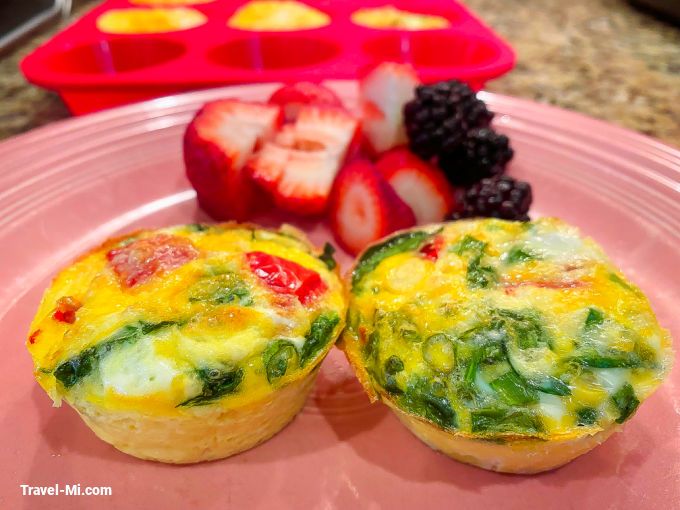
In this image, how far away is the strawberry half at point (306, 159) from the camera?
6.36ft

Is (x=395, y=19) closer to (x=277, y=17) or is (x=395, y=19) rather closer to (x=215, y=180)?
(x=277, y=17)

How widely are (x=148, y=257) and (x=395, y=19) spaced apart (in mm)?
2449

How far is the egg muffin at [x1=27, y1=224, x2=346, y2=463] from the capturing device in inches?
44.7

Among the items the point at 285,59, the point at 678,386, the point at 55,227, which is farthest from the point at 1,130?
the point at 678,386

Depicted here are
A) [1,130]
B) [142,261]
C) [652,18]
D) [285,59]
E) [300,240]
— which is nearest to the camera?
[142,261]

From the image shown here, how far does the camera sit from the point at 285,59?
121 inches

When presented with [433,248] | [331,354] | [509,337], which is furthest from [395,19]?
[509,337]

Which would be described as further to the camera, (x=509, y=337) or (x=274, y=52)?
(x=274, y=52)

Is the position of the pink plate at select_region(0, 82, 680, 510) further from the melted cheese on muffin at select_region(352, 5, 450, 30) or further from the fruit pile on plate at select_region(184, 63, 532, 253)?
the melted cheese on muffin at select_region(352, 5, 450, 30)

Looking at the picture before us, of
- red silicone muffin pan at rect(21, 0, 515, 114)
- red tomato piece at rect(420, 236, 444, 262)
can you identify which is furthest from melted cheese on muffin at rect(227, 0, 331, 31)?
red tomato piece at rect(420, 236, 444, 262)

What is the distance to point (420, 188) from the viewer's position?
1.89m

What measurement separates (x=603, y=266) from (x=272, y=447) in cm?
86

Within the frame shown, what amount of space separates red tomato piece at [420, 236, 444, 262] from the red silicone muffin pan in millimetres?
1258

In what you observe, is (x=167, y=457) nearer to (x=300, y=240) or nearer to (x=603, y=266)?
(x=300, y=240)
